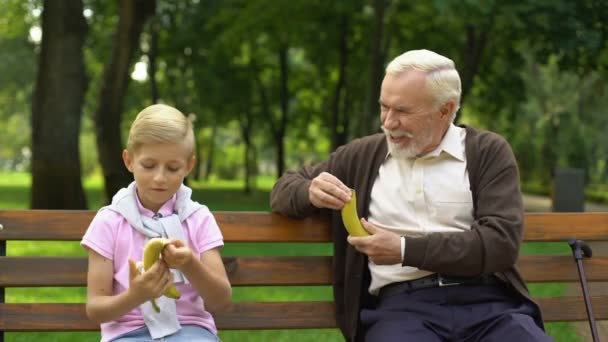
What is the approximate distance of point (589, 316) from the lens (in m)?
3.90

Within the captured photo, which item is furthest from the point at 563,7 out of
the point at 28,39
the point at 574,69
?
the point at 28,39

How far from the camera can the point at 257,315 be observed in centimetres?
410

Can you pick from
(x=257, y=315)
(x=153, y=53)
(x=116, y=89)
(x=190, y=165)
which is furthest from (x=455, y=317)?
(x=153, y=53)

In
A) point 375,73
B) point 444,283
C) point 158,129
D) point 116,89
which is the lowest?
point 116,89

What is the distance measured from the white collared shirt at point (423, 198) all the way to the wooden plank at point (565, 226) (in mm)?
570

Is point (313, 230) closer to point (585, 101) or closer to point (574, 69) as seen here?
point (574, 69)

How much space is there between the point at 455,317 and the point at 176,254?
1278 millimetres

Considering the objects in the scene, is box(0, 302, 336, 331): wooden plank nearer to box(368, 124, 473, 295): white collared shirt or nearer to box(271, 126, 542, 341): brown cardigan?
box(271, 126, 542, 341): brown cardigan

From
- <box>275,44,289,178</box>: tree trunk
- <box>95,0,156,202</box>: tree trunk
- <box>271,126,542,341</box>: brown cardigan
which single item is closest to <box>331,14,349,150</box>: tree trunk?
<box>275,44,289,178</box>: tree trunk

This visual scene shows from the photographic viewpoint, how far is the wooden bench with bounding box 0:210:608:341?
3.88 meters

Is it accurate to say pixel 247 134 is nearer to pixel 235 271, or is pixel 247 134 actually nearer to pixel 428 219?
pixel 235 271

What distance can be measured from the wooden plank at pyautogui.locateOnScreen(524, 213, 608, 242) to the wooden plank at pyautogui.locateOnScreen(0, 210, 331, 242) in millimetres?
926

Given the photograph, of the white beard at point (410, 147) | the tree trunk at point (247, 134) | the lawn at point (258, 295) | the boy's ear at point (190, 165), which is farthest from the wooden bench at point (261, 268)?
the tree trunk at point (247, 134)

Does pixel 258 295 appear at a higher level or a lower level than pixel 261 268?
lower
